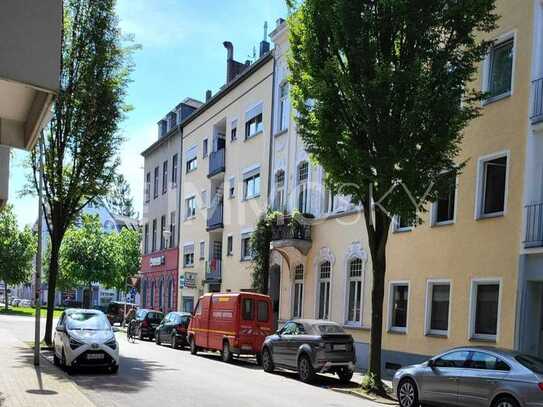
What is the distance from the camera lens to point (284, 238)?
84.6 ft

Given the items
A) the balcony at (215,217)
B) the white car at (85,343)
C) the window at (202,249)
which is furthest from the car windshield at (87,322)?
the window at (202,249)

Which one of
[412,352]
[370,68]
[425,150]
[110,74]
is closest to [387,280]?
[412,352]

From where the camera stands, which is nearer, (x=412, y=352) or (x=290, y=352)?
(x=290, y=352)

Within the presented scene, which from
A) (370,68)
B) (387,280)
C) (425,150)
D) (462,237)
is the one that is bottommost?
(387,280)

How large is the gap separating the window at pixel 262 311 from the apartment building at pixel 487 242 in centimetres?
311

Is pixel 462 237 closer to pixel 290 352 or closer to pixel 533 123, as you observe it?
pixel 533 123

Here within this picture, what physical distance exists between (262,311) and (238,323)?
1.06 metres

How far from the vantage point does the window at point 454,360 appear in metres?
12.0

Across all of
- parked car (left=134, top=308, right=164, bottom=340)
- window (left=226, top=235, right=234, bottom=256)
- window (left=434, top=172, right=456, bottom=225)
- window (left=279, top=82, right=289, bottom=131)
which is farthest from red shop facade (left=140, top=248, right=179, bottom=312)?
window (left=434, top=172, right=456, bottom=225)

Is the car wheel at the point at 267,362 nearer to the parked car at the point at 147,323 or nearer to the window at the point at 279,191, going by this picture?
the window at the point at 279,191

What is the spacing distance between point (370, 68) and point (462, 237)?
5.90 meters

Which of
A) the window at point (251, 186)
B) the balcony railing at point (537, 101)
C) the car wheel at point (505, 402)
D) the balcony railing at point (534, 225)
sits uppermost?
the balcony railing at point (537, 101)

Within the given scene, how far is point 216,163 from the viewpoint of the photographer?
1459 inches

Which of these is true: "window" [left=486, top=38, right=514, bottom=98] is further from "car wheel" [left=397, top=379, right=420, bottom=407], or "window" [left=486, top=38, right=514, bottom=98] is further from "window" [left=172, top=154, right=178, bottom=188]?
"window" [left=172, top=154, right=178, bottom=188]
